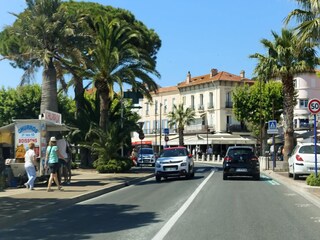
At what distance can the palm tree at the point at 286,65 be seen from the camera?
29.0 meters

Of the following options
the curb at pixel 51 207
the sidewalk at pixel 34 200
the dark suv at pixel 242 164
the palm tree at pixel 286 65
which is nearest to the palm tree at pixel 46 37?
the sidewalk at pixel 34 200

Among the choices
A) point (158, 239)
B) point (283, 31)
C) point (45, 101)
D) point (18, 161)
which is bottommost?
point (158, 239)

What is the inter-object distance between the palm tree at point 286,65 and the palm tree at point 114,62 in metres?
7.52

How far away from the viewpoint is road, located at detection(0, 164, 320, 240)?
30.7 feet

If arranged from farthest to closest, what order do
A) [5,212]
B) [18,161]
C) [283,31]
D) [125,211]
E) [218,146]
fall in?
[218,146], [283,31], [18,161], [125,211], [5,212]

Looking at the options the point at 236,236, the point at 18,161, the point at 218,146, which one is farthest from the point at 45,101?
the point at 218,146

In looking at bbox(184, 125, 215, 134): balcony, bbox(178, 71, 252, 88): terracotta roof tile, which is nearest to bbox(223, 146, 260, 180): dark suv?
bbox(178, 71, 252, 88): terracotta roof tile

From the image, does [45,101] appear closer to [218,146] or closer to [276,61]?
[276,61]

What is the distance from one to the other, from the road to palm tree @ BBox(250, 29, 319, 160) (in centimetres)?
1404

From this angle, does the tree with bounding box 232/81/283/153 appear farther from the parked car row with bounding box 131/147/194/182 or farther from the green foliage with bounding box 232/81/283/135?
the parked car row with bounding box 131/147/194/182

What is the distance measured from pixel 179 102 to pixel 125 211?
75.1 metres

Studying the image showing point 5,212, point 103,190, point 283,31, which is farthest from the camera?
point 283,31

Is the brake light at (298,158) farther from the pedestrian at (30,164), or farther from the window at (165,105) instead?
the window at (165,105)

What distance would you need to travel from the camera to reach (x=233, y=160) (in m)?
23.6
